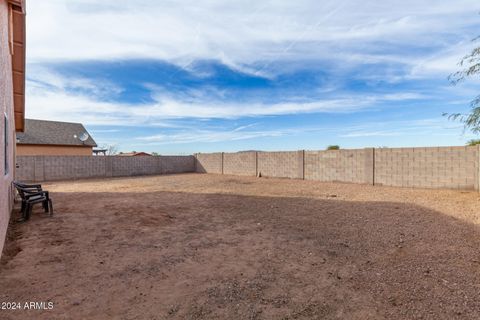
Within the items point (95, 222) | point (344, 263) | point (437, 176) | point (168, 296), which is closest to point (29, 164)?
point (95, 222)

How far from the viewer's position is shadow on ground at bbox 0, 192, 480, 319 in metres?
2.44

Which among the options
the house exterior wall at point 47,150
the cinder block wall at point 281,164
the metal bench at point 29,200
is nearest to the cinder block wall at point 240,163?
the cinder block wall at point 281,164

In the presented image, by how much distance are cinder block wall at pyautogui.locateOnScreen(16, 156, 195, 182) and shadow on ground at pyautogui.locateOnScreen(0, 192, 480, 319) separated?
35.2ft

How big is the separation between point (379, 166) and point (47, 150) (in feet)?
76.5

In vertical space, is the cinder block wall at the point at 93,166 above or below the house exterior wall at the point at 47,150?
below

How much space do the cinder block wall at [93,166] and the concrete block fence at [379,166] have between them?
6090mm

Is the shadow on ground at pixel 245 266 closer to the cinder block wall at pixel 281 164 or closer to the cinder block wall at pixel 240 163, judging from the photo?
the cinder block wall at pixel 281 164

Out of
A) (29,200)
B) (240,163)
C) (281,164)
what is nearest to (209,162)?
(240,163)

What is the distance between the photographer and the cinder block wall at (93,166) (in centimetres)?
1443

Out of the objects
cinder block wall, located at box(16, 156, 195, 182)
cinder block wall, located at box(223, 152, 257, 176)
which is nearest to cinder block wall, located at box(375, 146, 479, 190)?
cinder block wall, located at box(223, 152, 257, 176)

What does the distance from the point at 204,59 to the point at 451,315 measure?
12.6m

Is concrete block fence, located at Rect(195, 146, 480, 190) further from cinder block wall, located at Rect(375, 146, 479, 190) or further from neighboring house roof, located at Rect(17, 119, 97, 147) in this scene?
neighboring house roof, located at Rect(17, 119, 97, 147)

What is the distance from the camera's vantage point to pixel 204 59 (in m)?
12.6

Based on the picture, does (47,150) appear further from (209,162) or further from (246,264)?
(246,264)
